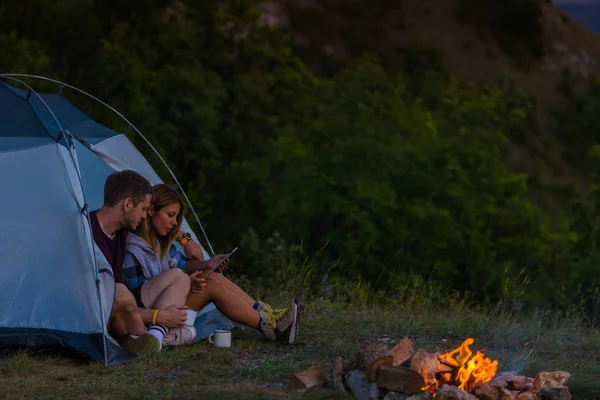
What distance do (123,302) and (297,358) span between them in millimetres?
1167

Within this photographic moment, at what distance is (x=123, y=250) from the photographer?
6828 mm

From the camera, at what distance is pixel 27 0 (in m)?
20.2

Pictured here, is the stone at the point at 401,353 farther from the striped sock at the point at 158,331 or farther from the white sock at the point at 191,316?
the white sock at the point at 191,316

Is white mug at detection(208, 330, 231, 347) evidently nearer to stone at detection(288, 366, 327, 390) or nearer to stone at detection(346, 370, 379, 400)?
stone at detection(288, 366, 327, 390)

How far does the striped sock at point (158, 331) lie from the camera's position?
21.6ft

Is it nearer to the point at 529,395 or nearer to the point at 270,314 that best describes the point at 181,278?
the point at 270,314

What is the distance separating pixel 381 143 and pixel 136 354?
7614 millimetres

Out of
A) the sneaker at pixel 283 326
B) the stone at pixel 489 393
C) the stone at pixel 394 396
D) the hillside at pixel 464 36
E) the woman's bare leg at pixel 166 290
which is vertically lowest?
the sneaker at pixel 283 326

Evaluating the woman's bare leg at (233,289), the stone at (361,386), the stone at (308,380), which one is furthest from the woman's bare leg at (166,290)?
the stone at (361,386)

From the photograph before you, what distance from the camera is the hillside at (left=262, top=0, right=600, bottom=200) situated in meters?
63.4

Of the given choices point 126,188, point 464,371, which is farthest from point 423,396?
point 126,188

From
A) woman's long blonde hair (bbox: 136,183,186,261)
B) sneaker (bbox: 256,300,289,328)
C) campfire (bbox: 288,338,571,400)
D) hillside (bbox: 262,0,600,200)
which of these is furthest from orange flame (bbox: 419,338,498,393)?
hillside (bbox: 262,0,600,200)

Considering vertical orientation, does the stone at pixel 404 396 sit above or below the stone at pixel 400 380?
below

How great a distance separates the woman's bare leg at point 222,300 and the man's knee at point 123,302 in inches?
22.4
